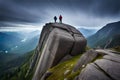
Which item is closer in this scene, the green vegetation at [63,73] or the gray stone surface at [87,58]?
the green vegetation at [63,73]

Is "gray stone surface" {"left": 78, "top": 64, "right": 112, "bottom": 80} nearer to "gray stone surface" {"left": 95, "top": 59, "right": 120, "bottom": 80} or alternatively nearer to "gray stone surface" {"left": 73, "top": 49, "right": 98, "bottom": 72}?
"gray stone surface" {"left": 95, "top": 59, "right": 120, "bottom": 80}

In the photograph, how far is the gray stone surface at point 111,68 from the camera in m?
17.5

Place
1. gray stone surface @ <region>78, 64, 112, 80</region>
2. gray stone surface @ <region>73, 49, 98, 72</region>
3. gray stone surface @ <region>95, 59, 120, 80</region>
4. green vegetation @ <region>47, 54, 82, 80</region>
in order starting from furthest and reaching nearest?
gray stone surface @ <region>73, 49, 98, 72</region> → green vegetation @ <region>47, 54, 82, 80</region> → gray stone surface @ <region>78, 64, 112, 80</region> → gray stone surface @ <region>95, 59, 120, 80</region>

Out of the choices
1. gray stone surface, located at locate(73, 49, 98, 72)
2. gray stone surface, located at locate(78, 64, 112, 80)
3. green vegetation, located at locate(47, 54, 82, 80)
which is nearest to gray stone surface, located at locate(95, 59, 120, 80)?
gray stone surface, located at locate(78, 64, 112, 80)

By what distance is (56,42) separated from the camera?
43.1 m

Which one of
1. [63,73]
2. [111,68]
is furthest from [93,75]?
[63,73]

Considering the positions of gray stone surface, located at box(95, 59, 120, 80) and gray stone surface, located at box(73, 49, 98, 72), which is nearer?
gray stone surface, located at box(95, 59, 120, 80)

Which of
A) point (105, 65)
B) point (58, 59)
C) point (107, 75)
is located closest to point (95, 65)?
point (105, 65)

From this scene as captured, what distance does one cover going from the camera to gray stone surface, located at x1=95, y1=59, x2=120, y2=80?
17.5 meters

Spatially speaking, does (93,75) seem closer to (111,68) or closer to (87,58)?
(111,68)

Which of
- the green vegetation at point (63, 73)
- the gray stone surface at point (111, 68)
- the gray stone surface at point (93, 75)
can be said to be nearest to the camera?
the gray stone surface at point (111, 68)

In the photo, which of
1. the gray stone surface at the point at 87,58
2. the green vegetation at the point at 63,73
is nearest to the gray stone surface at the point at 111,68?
the gray stone surface at the point at 87,58

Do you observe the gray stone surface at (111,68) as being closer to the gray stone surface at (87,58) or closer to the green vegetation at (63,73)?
the gray stone surface at (87,58)

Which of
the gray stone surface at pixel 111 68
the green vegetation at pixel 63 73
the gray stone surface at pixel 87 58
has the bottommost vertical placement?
the green vegetation at pixel 63 73
